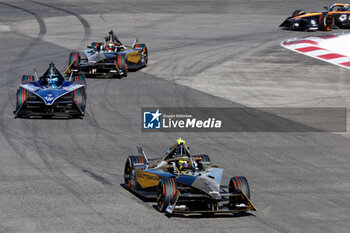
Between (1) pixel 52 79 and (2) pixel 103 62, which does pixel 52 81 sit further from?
(2) pixel 103 62

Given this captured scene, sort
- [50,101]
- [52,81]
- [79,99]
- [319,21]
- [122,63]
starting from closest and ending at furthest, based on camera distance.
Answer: [50,101]
[79,99]
[52,81]
[122,63]
[319,21]

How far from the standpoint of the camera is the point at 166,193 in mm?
13977

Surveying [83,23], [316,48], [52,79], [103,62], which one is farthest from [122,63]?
[83,23]

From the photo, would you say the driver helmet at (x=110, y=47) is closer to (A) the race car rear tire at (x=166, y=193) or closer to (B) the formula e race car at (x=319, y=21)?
(B) the formula e race car at (x=319, y=21)

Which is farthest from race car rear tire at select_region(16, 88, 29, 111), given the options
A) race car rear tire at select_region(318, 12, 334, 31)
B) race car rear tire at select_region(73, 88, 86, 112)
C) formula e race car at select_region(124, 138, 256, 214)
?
race car rear tire at select_region(318, 12, 334, 31)

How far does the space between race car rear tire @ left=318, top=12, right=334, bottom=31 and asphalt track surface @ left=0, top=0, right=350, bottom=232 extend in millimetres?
1142

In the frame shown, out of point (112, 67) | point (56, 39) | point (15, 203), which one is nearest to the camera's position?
point (15, 203)

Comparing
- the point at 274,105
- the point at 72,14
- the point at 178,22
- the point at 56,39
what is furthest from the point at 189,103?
the point at 72,14

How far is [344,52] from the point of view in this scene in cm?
3547

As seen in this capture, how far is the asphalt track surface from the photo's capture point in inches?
547

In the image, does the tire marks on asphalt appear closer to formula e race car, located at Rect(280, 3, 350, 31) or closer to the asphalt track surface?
the asphalt track surface

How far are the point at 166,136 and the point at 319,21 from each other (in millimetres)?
22489

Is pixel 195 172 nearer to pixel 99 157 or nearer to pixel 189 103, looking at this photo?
pixel 99 157

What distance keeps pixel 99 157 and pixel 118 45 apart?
13.6 meters
